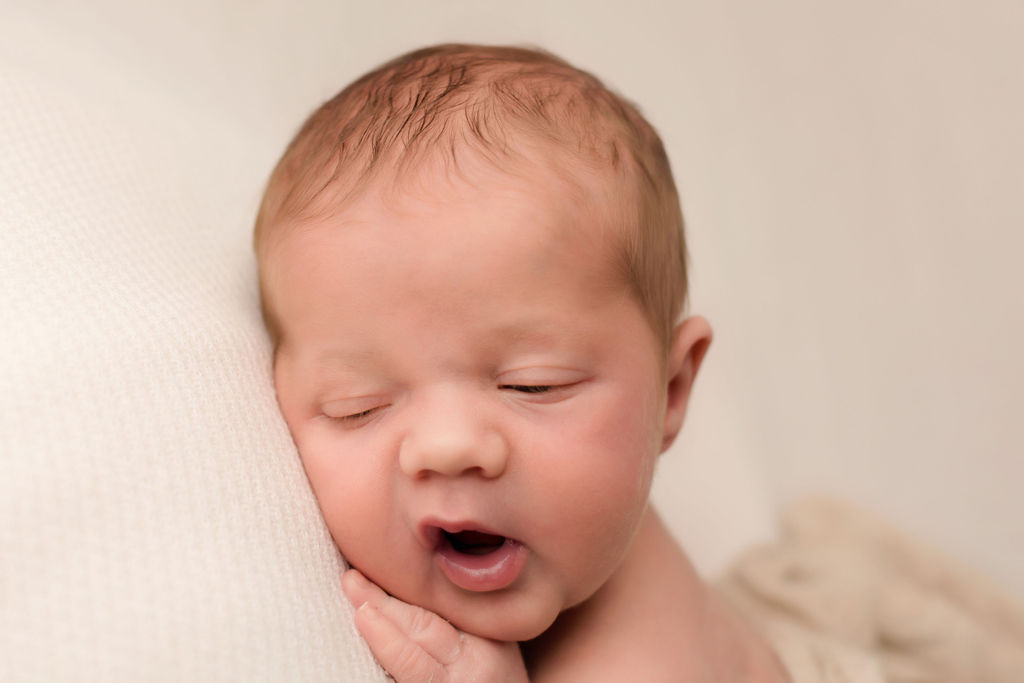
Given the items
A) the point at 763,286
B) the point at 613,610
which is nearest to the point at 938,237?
the point at 763,286

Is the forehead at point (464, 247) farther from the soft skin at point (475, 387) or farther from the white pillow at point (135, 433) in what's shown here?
the white pillow at point (135, 433)

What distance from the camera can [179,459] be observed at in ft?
2.74

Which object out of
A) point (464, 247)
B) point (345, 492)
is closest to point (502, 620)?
point (345, 492)

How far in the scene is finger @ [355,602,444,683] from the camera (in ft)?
2.88

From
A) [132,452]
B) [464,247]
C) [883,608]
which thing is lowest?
[883,608]

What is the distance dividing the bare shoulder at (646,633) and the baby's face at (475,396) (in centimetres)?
15

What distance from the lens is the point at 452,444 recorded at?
845mm

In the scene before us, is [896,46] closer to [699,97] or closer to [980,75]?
[980,75]

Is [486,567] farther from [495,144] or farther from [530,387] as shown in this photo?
[495,144]

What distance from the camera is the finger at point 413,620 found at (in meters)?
0.90

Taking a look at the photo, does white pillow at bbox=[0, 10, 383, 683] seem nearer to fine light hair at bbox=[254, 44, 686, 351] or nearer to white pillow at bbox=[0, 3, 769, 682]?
white pillow at bbox=[0, 3, 769, 682]

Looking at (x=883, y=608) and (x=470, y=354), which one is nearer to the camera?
(x=470, y=354)

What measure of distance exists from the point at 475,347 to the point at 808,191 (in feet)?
4.71

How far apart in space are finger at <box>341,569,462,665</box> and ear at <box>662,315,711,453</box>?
1.14 ft
